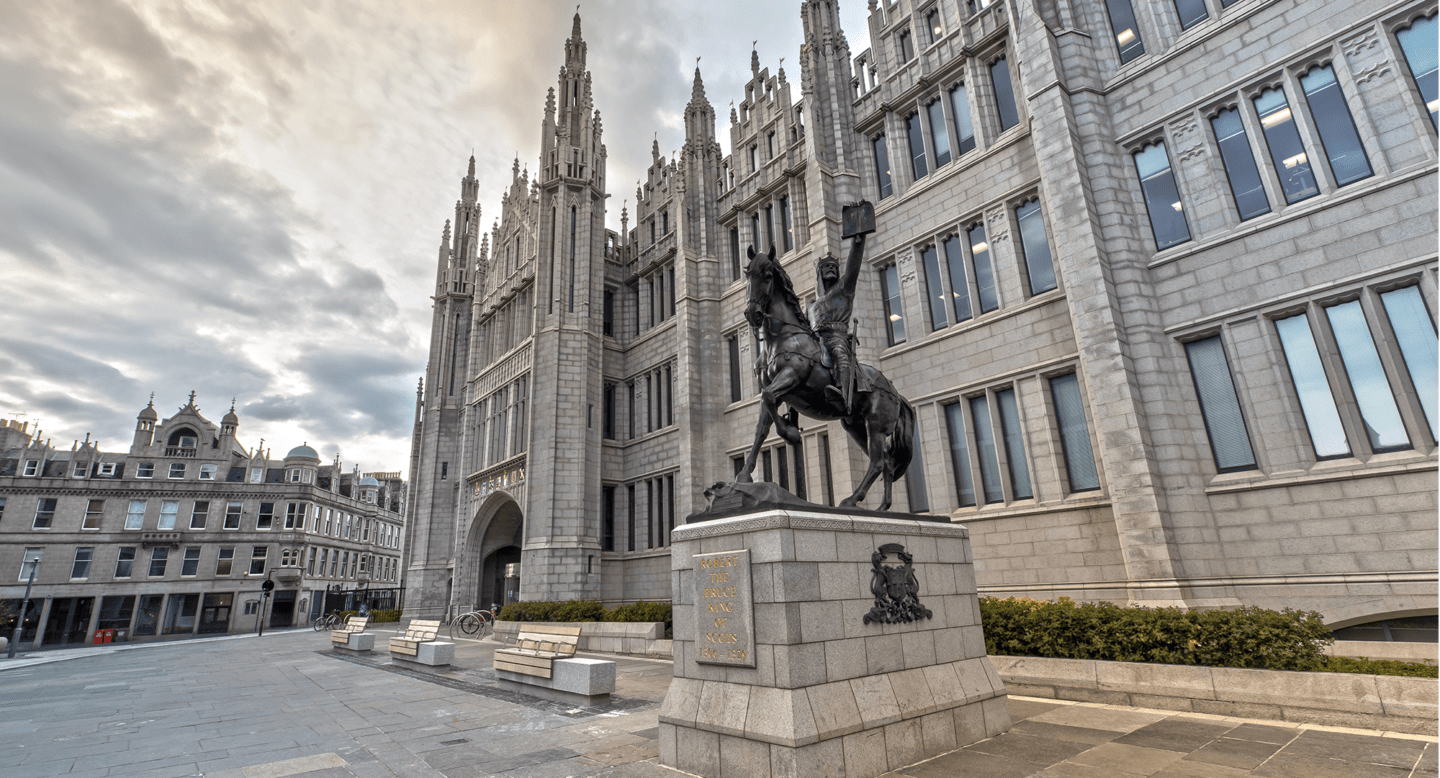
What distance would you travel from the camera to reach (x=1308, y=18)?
44.4 ft

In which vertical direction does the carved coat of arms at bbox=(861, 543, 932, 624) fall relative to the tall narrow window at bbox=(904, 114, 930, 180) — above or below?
below

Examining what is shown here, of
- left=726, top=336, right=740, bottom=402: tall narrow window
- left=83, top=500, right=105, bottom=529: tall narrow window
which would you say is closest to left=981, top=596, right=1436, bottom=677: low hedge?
left=726, top=336, right=740, bottom=402: tall narrow window

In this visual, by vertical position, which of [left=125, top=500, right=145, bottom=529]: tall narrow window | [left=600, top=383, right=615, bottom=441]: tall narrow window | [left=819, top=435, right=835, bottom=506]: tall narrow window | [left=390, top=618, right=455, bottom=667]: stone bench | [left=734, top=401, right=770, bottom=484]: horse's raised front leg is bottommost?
[left=390, top=618, right=455, bottom=667]: stone bench

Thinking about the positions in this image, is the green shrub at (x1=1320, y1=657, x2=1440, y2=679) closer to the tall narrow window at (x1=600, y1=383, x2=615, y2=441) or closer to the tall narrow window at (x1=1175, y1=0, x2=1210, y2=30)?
the tall narrow window at (x1=1175, y1=0, x2=1210, y2=30)

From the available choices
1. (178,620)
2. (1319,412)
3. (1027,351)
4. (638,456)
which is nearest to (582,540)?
(638,456)

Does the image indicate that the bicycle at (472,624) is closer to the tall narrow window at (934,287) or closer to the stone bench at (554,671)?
the stone bench at (554,671)

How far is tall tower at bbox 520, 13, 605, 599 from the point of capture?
26.6 meters

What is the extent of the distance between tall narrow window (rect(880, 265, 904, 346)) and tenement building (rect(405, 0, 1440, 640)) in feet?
0.35

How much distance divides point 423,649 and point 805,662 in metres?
12.5

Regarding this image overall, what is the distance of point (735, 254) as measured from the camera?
1110 inches

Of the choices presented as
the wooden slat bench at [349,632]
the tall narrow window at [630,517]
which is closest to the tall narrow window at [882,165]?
the tall narrow window at [630,517]

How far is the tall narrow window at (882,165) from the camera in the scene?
866 inches

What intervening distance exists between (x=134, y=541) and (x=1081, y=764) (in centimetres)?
6176

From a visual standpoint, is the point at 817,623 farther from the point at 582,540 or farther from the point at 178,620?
the point at 178,620
